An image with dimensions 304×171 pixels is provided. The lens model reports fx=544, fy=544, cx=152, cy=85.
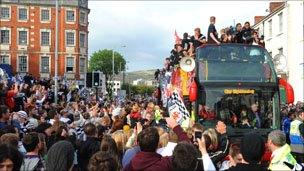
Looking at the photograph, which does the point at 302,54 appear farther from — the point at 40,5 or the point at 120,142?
the point at 40,5

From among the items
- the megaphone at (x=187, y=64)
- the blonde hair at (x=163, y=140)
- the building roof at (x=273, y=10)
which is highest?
the building roof at (x=273, y=10)

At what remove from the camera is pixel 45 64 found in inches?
3034

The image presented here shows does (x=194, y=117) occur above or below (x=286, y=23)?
below

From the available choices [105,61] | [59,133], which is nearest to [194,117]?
[59,133]

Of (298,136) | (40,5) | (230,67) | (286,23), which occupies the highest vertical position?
(40,5)

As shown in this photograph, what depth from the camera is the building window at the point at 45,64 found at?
3012 inches

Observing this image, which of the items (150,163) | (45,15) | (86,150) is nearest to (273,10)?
(86,150)

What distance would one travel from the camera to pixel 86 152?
866 cm

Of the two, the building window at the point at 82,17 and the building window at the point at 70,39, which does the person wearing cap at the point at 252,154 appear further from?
the building window at the point at 82,17

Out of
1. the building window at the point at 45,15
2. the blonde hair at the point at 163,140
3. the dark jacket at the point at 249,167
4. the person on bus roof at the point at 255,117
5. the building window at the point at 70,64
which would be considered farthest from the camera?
the building window at the point at 70,64

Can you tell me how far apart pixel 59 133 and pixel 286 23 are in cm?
3183

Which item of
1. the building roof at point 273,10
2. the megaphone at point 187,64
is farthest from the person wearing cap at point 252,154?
the building roof at point 273,10

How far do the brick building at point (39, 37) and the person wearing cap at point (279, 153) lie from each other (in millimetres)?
70972

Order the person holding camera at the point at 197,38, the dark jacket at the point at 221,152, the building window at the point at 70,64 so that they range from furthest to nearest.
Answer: the building window at the point at 70,64, the person holding camera at the point at 197,38, the dark jacket at the point at 221,152
